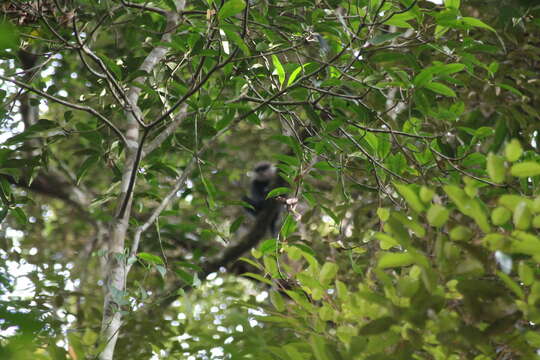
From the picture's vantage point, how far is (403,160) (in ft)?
6.96

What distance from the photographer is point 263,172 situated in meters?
6.96

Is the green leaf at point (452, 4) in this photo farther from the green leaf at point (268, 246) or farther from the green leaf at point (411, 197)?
the green leaf at point (268, 246)

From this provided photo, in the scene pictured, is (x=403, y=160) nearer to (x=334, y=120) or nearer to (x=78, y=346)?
(x=334, y=120)

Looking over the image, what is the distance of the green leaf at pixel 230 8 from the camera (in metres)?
1.62

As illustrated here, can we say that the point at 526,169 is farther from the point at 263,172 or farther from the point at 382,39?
the point at 263,172

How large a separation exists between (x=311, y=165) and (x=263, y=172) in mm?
4686

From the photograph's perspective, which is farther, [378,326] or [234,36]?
[234,36]

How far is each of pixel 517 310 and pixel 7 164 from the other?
1.78m

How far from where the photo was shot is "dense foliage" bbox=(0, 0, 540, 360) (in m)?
1.13

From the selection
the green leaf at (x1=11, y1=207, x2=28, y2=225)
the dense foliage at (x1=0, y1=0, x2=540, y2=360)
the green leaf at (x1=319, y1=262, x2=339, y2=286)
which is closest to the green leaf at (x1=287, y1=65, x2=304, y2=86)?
the dense foliage at (x1=0, y1=0, x2=540, y2=360)

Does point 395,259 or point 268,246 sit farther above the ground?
point 395,259

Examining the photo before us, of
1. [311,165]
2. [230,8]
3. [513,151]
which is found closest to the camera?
[513,151]

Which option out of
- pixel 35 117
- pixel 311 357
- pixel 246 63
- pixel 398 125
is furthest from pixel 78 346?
pixel 35 117

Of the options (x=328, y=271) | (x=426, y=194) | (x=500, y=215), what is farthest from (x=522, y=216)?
(x=328, y=271)
